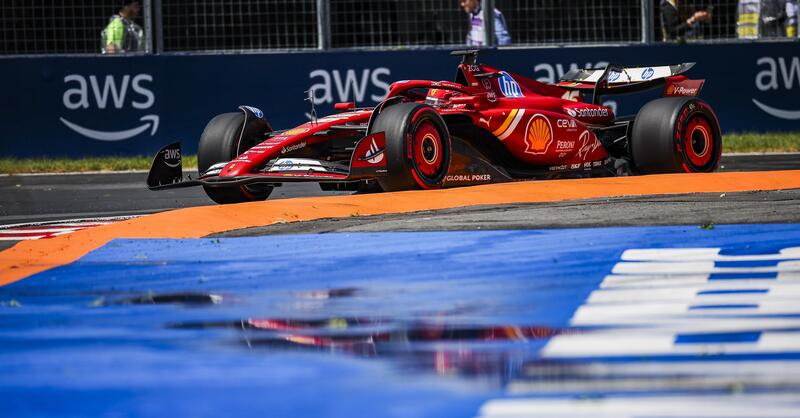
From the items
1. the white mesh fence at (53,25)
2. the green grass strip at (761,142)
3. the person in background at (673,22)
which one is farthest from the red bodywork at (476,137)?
the white mesh fence at (53,25)

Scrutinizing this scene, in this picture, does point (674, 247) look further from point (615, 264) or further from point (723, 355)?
point (723, 355)

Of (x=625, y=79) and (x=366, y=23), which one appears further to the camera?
(x=366, y=23)

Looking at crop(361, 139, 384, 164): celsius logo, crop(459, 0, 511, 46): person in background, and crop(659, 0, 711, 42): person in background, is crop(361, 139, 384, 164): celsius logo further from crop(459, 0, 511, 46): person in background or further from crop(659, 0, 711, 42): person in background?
crop(659, 0, 711, 42): person in background

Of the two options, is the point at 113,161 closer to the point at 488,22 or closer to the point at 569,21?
the point at 488,22

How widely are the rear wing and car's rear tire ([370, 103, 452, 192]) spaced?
208cm

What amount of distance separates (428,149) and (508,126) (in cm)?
89

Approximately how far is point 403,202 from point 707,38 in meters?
9.61

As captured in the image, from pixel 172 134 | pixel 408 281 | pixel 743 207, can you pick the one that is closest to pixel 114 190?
pixel 172 134

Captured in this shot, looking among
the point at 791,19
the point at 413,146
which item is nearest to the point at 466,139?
the point at 413,146

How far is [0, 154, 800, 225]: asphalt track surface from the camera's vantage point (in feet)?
35.2

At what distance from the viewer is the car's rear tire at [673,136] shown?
1102 cm

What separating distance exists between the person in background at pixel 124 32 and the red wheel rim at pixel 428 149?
7316 millimetres

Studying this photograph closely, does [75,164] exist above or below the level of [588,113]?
below

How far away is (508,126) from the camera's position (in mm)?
10633
